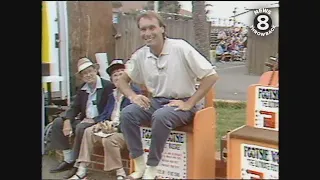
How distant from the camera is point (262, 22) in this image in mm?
1125

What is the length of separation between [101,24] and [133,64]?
25cm

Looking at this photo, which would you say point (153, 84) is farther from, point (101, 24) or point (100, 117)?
point (101, 24)

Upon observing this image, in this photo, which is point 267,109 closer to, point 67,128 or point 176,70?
point 176,70

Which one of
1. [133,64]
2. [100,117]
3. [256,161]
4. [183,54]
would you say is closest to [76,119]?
[100,117]

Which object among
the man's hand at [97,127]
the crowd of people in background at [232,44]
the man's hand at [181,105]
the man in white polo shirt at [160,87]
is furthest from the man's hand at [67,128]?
the crowd of people in background at [232,44]

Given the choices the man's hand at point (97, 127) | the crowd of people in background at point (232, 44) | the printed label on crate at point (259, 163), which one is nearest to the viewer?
the printed label on crate at point (259, 163)

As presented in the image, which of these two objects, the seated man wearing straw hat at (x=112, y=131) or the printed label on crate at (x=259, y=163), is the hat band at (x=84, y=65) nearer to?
the seated man wearing straw hat at (x=112, y=131)

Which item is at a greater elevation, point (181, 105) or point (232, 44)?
point (232, 44)

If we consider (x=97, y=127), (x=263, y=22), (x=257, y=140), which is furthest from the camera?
(x=97, y=127)

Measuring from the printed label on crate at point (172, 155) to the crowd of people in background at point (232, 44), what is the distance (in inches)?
9.2

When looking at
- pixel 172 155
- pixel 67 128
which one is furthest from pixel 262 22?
pixel 67 128

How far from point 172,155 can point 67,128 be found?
396 millimetres

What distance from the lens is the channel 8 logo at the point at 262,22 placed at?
1112 millimetres
